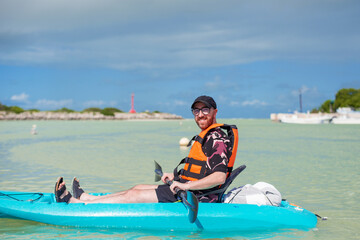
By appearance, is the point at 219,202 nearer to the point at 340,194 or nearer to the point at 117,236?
the point at 117,236

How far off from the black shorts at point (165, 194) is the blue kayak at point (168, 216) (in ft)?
0.28

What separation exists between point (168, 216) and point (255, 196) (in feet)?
3.52

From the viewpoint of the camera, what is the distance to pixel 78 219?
15.3 feet

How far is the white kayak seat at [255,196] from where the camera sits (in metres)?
4.72

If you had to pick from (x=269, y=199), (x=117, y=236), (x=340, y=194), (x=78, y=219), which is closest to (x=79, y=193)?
(x=78, y=219)

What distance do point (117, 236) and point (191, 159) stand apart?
4.07 feet

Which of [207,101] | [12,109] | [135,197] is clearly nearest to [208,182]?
[207,101]

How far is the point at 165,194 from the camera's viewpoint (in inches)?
182

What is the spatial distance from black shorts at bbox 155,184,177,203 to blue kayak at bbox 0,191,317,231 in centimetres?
9

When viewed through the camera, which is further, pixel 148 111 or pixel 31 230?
pixel 148 111

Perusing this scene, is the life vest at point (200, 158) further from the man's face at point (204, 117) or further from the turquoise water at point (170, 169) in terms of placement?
the turquoise water at point (170, 169)

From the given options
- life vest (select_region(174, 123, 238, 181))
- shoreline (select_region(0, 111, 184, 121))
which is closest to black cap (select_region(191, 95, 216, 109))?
life vest (select_region(174, 123, 238, 181))

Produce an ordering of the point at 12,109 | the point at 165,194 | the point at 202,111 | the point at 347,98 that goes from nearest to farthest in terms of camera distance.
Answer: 1. the point at 202,111
2. the point at 165,194
3. the point at 347,98
4. the point at 12,109

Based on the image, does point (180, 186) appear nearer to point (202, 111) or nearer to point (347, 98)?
point (202, 111)
